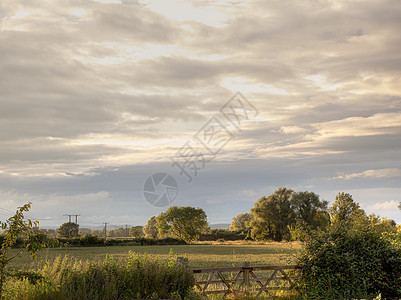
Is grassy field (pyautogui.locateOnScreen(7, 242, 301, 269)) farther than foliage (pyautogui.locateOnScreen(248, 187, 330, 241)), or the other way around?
foliage (pyautogui.locateOnScreen(248, 187, 330, 241))

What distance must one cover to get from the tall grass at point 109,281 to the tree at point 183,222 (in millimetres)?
86745

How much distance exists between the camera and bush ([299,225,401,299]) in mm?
13028

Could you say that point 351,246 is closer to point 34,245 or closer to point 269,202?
point 34,245

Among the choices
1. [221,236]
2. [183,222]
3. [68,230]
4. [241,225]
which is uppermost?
[183,222]

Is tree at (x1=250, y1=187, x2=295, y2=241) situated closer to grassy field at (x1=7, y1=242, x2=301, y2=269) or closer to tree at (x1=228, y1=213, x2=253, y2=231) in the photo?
tree at (x1=228, y1=213, x2=253, y2=231)

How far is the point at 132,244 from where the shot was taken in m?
68.7

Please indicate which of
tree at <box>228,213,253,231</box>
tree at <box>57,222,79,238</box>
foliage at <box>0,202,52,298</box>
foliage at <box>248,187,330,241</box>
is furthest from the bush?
tree at <box>57,222,79,238</box>

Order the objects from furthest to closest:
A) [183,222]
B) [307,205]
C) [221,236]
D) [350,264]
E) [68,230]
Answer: [68,230], [183,222], [221,236], [307,205], [350,264]

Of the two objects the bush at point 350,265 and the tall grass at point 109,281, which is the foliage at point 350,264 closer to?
the bush at point 350,265

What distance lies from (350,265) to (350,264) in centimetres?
4

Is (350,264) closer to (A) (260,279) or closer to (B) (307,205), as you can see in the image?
(A) (260,279)

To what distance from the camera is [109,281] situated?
34.3 feet

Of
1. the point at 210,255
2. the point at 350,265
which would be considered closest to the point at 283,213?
the point at 210,255

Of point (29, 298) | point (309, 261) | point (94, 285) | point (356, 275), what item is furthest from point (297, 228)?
point (29, 298)
